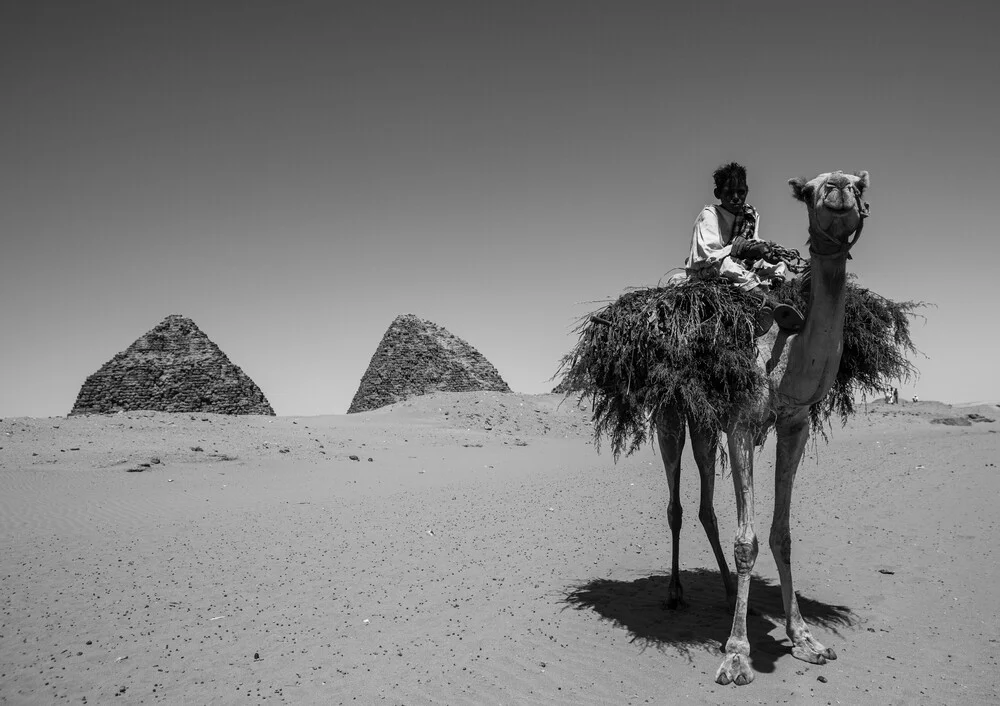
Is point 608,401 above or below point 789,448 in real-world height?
above

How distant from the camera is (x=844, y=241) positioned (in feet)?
14.0

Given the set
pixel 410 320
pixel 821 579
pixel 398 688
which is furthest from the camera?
pixel 410 320

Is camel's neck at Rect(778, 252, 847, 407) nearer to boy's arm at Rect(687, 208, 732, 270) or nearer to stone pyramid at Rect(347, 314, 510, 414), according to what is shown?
boy's arm at Rect(687, 208, 732, 270)

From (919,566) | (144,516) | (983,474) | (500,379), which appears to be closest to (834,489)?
(983,474)

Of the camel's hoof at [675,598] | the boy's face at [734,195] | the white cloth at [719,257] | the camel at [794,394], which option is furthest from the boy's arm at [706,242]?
the camel's hoof at [675,598]

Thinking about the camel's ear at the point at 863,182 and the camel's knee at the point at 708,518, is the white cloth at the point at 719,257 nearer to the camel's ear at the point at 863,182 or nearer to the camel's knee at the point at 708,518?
the camel's ear at the point at 863,182

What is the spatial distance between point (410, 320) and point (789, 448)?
46105 mm

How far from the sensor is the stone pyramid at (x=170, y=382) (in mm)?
39875

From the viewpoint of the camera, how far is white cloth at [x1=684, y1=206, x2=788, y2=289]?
515 centimetres

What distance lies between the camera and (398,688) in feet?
15.8

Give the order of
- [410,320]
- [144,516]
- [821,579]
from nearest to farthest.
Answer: [821,579]
[144,516]
[410,320]

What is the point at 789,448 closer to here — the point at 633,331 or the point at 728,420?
the point at 728,420

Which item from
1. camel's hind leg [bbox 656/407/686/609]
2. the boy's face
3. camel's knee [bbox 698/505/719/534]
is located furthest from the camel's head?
camel's knee [bbox 698/505/719/534]

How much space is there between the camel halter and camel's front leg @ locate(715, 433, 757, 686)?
56.8 inches
